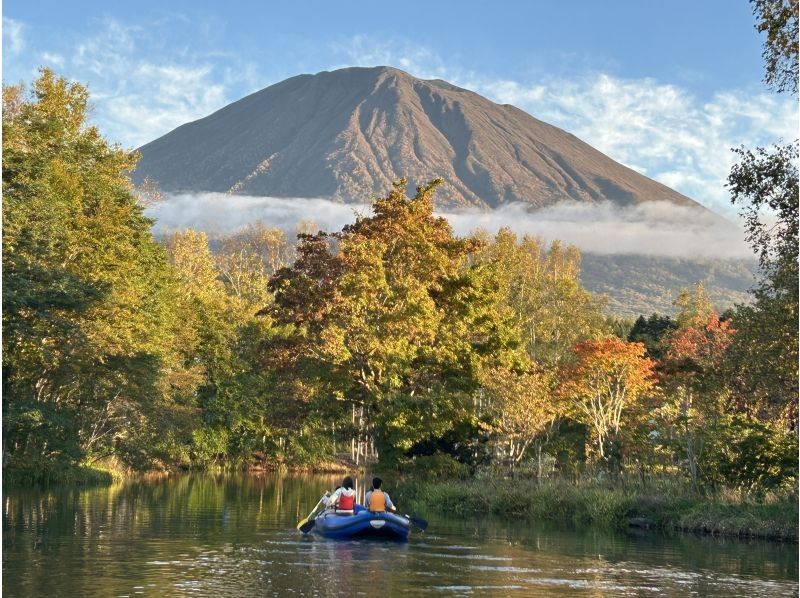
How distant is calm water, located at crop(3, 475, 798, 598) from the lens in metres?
18.1

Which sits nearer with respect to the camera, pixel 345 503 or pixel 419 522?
pixel 419 522

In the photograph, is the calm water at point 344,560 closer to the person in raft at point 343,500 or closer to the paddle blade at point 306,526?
the paddle blade at point 306,526

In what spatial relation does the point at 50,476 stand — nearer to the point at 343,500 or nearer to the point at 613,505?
the point at 343,500

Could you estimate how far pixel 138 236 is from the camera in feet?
180

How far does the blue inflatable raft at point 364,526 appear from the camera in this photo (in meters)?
26.2

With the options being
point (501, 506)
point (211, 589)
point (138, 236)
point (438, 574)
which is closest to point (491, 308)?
point (501, 506)

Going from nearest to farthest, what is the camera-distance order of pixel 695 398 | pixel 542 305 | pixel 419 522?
pixel 419 522 < pixel 695 398 < pixel 542 305

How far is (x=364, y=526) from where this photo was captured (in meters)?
26.8

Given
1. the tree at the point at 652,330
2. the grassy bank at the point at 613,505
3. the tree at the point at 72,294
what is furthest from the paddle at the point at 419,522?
the tree at the point at 652,330

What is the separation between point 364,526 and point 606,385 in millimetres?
17156

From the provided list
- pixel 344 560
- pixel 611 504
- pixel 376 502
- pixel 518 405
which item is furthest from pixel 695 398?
pixel 344 560

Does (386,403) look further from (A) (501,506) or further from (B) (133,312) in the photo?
(B) (133,312)

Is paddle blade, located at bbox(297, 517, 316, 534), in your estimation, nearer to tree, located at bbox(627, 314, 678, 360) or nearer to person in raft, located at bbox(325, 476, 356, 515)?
Answer: person in raft, located at bbox(325, 476, 356, 515)

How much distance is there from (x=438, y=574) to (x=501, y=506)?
1596 cm
